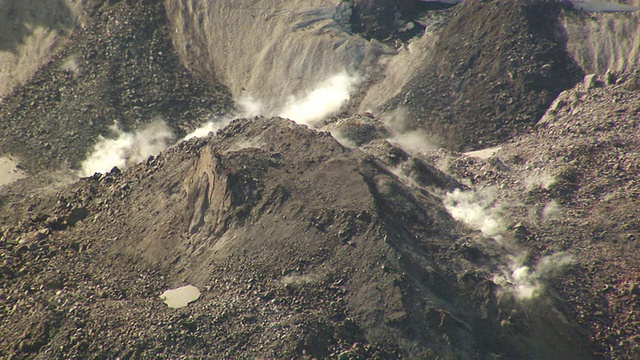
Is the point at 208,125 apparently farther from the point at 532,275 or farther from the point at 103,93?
the point at 532,275

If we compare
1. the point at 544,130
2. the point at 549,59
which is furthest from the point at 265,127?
the point at 549,59

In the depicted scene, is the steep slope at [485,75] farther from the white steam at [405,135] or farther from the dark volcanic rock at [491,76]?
the white steam at [405,135]

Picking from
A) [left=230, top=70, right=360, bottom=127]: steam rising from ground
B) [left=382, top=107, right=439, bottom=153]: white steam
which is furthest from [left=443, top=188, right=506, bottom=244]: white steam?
[left=230, top=70, right=360, bottom=127]: steam rising from ground

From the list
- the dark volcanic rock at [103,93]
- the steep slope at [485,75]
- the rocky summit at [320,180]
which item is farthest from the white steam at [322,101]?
the dark volcanic rock at [103,93]

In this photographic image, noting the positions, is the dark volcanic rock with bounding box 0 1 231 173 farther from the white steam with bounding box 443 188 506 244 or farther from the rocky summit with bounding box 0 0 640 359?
the white steam with bounding box 443 188 506 244

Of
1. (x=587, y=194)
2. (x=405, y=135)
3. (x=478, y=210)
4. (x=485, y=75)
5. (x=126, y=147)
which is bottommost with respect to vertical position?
(x=587, y=194)

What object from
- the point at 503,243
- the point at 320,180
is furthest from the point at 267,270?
the point at 503,243

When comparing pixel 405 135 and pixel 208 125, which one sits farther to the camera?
pixel 208 125
